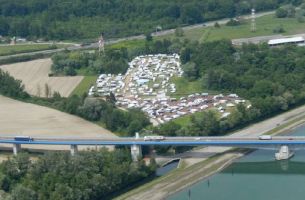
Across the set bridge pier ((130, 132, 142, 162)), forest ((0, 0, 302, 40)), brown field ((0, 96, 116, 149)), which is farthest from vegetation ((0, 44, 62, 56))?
bridge pier ((130, 132, 142, 162))

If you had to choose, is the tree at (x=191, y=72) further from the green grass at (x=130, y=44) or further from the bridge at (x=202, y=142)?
the bridge at (x=202, y=142)

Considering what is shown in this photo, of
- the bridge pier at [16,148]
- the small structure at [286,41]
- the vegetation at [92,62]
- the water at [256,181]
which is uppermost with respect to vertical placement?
the small structure at [286,41]

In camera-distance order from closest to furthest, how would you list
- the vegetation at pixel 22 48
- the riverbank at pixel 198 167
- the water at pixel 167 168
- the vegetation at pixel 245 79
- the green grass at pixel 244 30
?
the riverbank at pixel 198 167 → the water at pixel 167 168 → the vegetation at pixel 245 79 → the vegetation at pixel 22 48 → the green grass at pixel 244 30

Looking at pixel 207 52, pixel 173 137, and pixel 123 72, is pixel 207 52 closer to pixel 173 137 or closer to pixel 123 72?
pixel 123 72

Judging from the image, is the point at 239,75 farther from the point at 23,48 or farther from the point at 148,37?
the point at 23,48

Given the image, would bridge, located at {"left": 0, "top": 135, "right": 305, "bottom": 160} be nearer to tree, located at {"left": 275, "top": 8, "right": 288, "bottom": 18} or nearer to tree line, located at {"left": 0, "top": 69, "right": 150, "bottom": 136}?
tree line, located at {"left": 0, "top": 69, "right": 150, "bottom": 136}

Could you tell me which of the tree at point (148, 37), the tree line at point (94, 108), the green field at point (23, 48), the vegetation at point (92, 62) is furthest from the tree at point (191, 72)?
the green field at point (23, 48)
